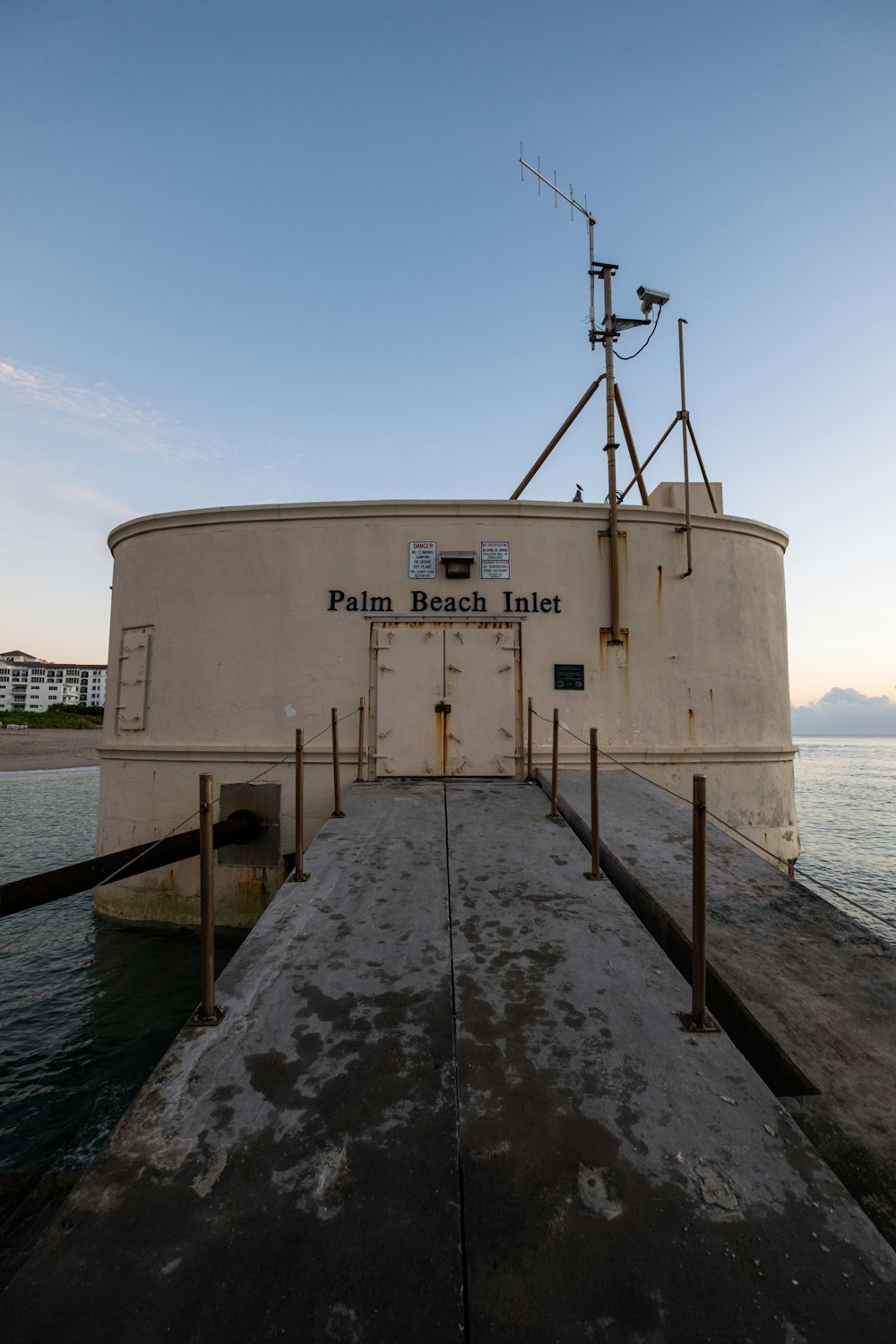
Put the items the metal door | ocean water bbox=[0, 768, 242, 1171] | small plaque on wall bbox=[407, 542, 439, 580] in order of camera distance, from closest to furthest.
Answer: ocean water bbox=[0, 768, 242, 1171] < the metal door < small plaque on wall bbox=[407, 542, 439, 580]

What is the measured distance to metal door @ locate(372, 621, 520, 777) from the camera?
7.52 metres

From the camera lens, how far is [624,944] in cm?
377

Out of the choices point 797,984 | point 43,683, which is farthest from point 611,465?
point 43,683

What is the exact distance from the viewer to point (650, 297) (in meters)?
7.95

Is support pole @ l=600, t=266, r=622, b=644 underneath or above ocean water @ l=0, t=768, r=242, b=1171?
above

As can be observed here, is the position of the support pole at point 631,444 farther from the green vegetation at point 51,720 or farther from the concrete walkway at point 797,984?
the green vegetation at point 51,720

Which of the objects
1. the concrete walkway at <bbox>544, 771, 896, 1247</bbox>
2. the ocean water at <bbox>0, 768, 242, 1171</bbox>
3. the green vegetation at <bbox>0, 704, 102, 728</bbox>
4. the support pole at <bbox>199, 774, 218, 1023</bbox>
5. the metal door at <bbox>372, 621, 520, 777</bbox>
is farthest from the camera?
the green vegetation at <bbox>0, 704, 102, 728</bbox>

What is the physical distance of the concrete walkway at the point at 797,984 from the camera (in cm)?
254

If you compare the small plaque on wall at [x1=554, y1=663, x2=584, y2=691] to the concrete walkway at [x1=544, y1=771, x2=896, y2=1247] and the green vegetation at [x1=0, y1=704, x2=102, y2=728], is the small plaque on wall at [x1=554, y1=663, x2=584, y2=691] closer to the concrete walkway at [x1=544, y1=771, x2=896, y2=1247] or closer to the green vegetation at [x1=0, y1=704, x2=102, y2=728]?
the concrete walkway at [x1=544, y1=771, x2=896, y2=1247]

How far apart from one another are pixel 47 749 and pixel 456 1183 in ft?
160

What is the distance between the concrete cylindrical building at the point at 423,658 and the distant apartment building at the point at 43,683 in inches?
4941

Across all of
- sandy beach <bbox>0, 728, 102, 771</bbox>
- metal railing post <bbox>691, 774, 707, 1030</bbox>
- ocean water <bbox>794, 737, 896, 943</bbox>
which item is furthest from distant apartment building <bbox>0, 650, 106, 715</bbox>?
metal railing post <bbox>691, 774, 707, 1030</bbox>

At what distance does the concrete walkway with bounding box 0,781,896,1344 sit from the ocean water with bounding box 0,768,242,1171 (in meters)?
1.89

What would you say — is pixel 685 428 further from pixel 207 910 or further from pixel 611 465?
pixel 207 910
